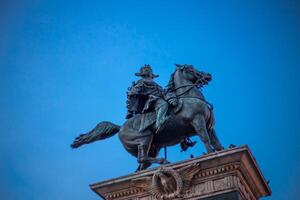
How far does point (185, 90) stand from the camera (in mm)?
13773

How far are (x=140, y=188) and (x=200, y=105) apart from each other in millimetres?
2823

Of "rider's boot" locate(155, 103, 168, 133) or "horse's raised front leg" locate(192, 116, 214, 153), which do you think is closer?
"horse's raised front leg" locate(192, 116, 214, 153)

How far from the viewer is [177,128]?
13.4 meters

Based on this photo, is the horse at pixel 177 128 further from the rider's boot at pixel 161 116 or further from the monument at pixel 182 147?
the rider's boot at pixel 161 116

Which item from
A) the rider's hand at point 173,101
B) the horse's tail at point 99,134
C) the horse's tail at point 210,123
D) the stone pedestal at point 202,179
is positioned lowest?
the stone pedestal at point 202,179

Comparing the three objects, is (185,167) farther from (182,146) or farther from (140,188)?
(182,146)

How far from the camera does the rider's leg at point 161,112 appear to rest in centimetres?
1310

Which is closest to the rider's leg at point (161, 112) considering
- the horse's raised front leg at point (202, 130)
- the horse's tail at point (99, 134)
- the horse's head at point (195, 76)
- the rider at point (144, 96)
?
the rider at point (144, 96)

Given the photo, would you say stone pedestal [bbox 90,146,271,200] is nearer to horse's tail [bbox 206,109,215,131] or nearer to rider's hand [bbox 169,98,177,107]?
horse's tail [bbox 206,109,215,131]

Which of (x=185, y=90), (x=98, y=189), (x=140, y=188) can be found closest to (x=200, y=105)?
(x=185, y=90)

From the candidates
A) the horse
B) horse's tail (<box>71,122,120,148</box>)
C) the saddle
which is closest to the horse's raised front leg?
the horse

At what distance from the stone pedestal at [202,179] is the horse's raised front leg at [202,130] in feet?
2.42

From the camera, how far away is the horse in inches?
516

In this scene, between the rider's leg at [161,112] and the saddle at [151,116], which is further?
the saddle at [151,116]
